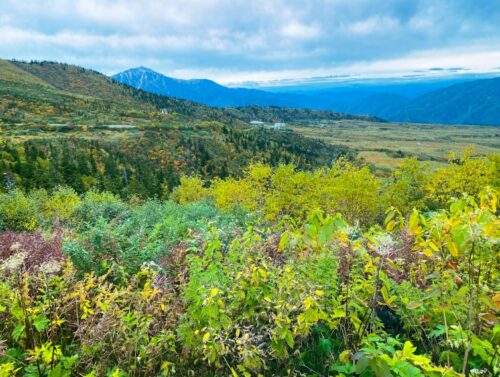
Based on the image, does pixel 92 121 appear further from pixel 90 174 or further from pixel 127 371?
pixel 127 371

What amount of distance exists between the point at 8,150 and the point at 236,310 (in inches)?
3315

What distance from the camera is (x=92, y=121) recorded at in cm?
13450

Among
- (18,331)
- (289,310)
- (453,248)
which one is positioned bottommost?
(18,331)

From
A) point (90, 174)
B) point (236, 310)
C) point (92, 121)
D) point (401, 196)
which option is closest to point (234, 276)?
point (236, 310)

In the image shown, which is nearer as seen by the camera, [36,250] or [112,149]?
[36,250]

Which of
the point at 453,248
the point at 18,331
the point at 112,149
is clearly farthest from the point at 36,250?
the point at 112,149

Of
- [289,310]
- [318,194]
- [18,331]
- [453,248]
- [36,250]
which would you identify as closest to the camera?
[453,248]

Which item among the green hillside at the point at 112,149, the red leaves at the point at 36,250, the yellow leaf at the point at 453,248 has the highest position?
the yellow leaf at the point at 453,248

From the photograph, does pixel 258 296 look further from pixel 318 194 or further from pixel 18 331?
pixel 318 194

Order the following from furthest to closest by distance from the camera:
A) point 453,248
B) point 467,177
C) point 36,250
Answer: point 467,177, point 36,250, point 453,248

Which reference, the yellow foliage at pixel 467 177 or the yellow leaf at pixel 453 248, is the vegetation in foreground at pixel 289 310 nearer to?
the yellow leaf at pixel 453 248

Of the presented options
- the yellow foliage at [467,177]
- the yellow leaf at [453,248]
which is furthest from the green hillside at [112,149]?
the yellow leaf at [453,248]

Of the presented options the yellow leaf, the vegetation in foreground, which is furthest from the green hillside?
the yellow leaf

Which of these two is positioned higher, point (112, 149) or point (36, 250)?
point (36, 250)
